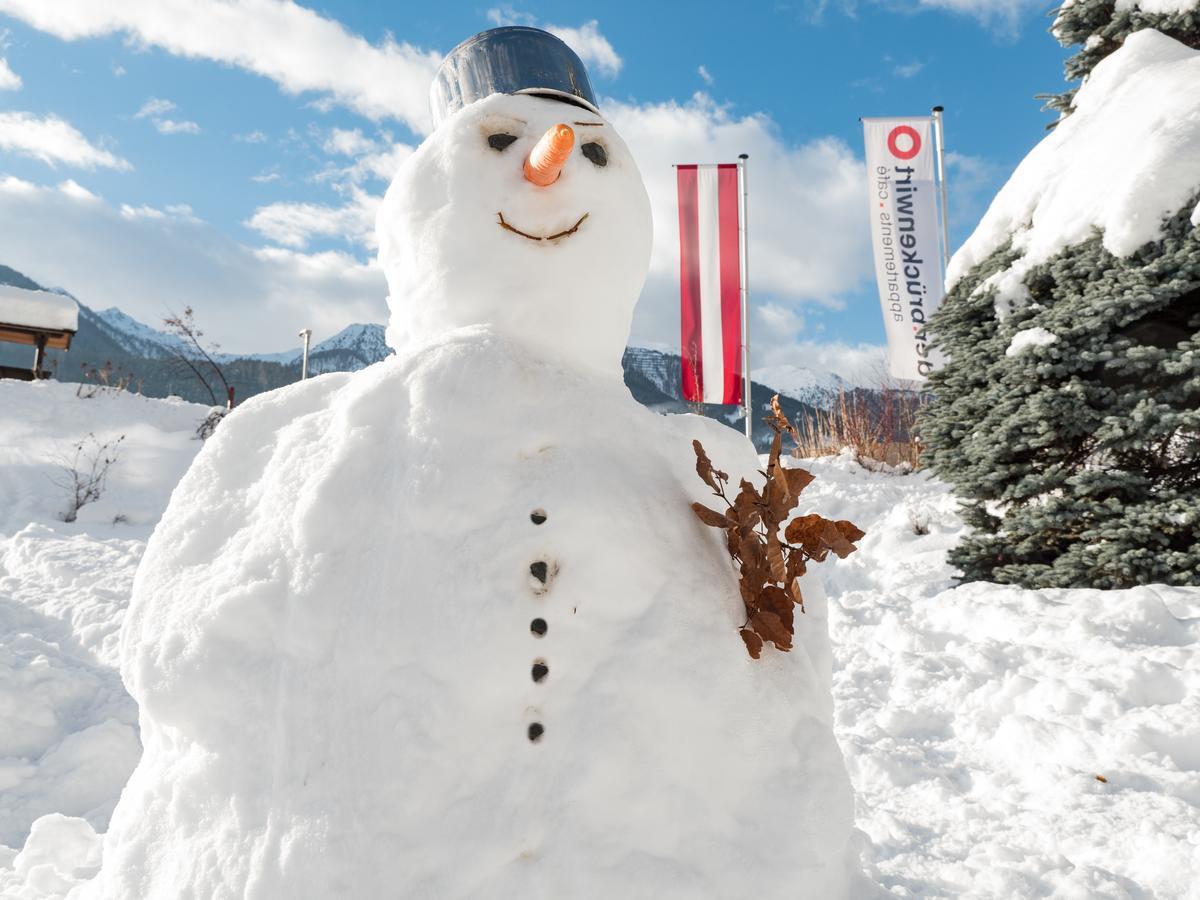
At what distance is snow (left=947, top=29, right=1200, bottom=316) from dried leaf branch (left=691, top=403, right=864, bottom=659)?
3.75m

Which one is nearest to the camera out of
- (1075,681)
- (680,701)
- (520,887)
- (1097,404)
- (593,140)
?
(520,887)

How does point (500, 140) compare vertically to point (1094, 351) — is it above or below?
below

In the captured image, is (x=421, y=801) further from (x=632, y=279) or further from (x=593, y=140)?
(x=593, y=140)

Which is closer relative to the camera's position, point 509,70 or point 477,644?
point 477,644

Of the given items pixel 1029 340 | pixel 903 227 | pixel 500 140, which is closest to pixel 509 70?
pixel 500 140

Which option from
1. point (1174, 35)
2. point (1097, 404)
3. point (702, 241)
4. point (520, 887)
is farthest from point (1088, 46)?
point (520, 887)

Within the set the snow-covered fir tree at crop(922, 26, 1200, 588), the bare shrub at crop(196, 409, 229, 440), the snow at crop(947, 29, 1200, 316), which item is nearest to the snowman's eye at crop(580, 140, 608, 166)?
the snow-covered fir tree at crop(922, 26, 1200, 588)

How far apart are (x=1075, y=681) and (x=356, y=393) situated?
3.09 meters

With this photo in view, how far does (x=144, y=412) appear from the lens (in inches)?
406

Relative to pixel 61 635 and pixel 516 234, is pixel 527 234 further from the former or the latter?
pixel 61 635

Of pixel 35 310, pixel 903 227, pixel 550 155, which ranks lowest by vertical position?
pixel 550 155

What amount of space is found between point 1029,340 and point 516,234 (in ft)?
12.5

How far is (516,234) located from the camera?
155 cm

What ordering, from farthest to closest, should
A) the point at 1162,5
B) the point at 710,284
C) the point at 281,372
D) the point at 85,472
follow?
the point at 281,372, the point at 710,284, the point at 85,472, the point at 1162,5
